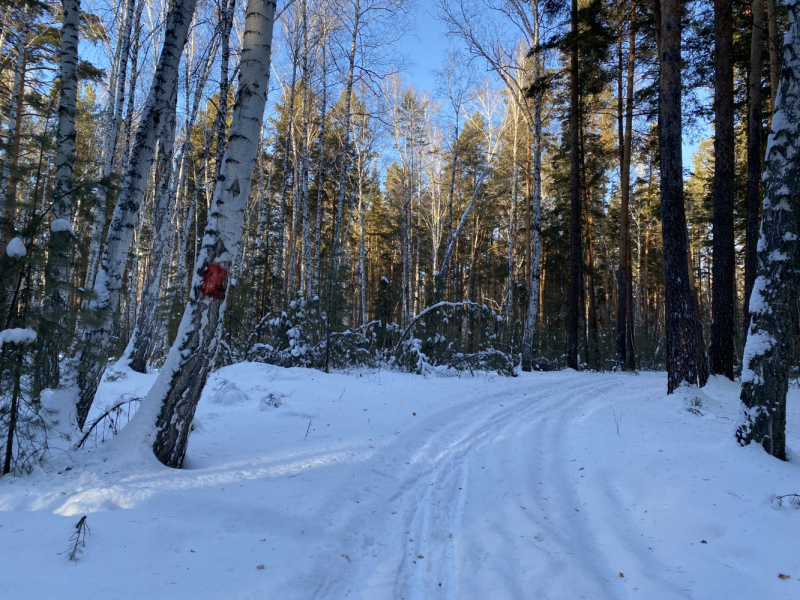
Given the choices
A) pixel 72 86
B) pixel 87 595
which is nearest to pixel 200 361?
pixel 87 595

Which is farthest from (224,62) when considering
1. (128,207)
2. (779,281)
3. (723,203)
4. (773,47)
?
(773,47)

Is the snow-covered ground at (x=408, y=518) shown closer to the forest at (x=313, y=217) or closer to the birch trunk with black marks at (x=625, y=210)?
the forest at (x=313, y=217)

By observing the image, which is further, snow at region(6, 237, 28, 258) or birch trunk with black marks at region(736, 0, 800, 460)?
birch trunk with black marks at region(736, 0, 800, 460)

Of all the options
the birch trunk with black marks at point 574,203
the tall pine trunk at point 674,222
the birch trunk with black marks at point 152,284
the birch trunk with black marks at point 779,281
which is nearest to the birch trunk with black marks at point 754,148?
A: the tall pine trunk at point 674,222

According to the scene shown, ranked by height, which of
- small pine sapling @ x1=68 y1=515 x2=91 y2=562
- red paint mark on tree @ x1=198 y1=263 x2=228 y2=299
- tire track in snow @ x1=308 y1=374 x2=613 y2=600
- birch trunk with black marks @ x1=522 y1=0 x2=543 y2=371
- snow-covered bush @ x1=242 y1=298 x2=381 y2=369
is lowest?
tire track in snow @ x1=308 y1=374 x2=613 y2=600

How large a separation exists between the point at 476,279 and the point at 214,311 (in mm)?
25515

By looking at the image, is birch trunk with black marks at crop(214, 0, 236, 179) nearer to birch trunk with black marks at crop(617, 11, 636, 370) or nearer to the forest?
the forest

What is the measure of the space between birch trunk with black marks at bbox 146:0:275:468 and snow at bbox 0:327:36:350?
0.86m

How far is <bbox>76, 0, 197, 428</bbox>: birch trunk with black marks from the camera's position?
3.63 metres

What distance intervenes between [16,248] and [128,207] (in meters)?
1.24

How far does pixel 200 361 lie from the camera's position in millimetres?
3363

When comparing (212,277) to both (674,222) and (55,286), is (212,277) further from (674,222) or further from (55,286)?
(674,222)

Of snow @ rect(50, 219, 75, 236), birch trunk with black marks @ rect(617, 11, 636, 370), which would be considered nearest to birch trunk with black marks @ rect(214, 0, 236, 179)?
snow @ rect(50, 219, 75, 236)

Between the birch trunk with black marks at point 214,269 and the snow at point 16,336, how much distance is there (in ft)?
2.83
